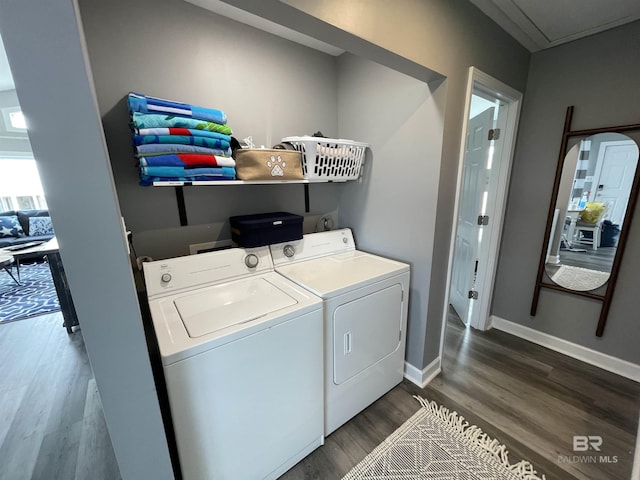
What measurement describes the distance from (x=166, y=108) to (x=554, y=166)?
8.77ft

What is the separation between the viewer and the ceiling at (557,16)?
1415 mm

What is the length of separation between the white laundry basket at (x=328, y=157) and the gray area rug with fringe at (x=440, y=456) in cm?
163

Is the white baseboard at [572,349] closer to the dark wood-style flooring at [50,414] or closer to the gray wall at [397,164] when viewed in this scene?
the gray wall at [397,164]

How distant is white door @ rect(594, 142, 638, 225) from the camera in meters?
1.70

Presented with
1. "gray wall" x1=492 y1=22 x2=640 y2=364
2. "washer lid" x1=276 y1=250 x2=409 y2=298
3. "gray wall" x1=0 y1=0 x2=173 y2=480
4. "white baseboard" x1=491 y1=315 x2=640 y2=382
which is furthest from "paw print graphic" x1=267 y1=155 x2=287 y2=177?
"white baseboard" x1=491 y1=315 x2=640 y2=382

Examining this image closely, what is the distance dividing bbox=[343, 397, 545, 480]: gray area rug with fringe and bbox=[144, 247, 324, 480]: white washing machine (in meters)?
0.36

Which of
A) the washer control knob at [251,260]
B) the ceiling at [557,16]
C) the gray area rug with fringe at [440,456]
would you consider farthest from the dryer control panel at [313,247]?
the ceiling at [557,16]

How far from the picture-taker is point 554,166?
199 centimetres

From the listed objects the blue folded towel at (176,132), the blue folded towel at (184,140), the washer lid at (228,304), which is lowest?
the washer lid at (228,304)

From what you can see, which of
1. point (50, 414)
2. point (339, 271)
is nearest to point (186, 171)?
point (339, 271)

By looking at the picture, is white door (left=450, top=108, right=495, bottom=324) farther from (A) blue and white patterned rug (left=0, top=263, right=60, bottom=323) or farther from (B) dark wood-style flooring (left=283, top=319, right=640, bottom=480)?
(A) blue and white patterned rug (left=0, top=263, right=60, bottom=323)

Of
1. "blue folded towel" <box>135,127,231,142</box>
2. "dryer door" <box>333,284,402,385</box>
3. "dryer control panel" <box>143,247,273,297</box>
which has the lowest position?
"dryer door" <box>333,284,402,385</box>

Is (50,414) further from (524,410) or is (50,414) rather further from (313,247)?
(524,410)

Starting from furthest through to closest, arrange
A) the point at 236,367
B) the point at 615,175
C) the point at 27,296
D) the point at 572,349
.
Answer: the point at 27,296 → the point at 572,349 → the point at 615,175 → the point at 236,367
